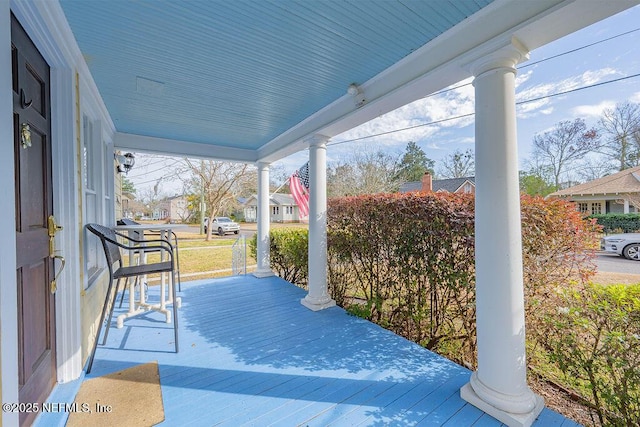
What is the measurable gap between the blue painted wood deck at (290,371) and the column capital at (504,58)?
7.56 feet

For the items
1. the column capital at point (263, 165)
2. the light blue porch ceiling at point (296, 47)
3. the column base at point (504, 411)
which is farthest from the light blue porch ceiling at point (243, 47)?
the column base at point (504, 411)

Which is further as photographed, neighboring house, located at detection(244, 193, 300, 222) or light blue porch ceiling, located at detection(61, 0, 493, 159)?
neighboring house, located at detection(244, 193, 300, 222)

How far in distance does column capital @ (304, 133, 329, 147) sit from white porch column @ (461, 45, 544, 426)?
7.04ft

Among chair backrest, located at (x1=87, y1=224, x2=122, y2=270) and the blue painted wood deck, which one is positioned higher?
chair backrest, located at (x1=87, y1=224, x2=122, y2=270)

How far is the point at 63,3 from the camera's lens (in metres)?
1.62

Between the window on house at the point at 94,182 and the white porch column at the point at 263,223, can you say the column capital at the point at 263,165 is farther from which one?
the window on house at the point at 94,182

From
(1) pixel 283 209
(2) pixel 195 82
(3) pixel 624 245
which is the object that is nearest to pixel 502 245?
(2) pixel 195 82

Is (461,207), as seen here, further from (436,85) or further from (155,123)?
(155,123)

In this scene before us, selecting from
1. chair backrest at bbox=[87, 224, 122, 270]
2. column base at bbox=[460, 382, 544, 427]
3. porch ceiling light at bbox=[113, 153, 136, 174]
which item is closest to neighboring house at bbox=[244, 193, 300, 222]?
porch ceiling light at bbox=[113, 153, 136, 174]

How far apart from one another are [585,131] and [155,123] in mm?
9232

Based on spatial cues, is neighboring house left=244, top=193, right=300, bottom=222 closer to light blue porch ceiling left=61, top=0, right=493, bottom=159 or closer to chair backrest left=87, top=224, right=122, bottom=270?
light blue porch ceiling left=61, top=0, right=493, bottom=159

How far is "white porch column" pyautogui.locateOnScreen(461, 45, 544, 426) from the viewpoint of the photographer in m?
1.71

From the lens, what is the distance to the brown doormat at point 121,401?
1693 mm

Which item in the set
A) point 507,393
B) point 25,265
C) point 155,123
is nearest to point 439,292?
point 507,393
